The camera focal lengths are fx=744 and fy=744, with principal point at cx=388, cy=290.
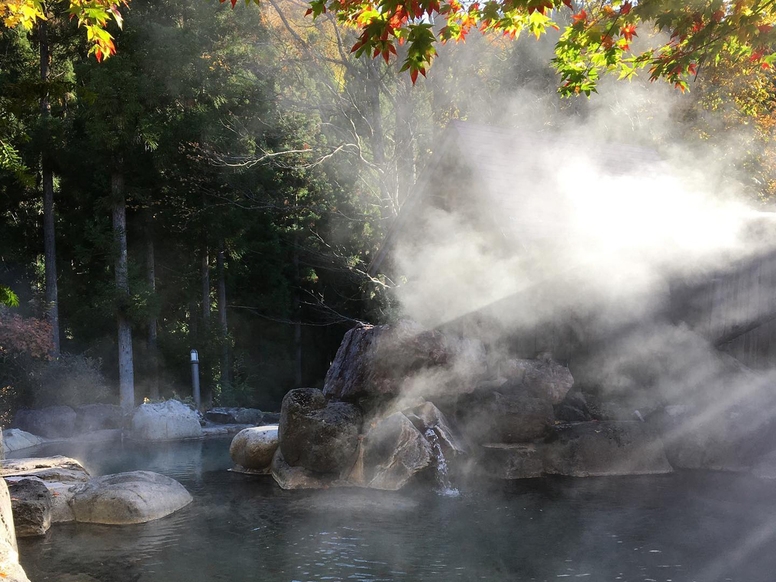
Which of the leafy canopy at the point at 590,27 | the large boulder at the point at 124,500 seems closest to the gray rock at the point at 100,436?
the large boulder at the point at 124,500

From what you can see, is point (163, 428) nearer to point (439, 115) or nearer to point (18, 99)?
point (439, 115)

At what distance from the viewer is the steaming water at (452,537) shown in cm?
728

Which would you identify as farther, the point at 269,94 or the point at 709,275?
the point at 269,94

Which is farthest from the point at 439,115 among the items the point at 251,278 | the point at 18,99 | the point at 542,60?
the point at 18,99

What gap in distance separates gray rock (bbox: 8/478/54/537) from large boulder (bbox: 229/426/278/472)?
4.03m

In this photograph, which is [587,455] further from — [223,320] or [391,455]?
[223,320]

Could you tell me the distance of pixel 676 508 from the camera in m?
9.45

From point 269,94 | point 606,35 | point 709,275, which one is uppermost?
point 269,94

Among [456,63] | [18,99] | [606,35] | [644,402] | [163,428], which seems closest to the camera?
[18,99]

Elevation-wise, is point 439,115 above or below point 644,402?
above

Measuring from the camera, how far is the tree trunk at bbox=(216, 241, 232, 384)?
25.1 m

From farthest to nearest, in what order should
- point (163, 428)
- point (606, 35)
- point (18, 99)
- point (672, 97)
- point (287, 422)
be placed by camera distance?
point (672, 97) → point (163, 428) → point (287, 422) → point (606, 35) → point (18, 99)

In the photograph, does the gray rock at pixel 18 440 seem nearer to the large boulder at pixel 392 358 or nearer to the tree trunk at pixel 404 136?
the large boulder at pixel 392 358

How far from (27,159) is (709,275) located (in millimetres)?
18123
